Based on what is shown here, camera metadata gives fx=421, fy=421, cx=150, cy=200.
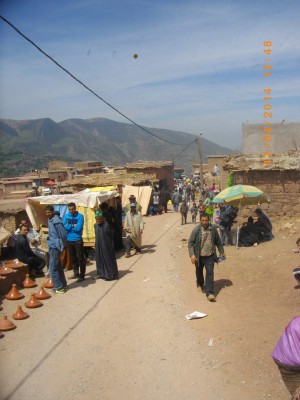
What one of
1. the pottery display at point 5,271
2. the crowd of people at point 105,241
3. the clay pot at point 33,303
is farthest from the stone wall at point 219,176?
the clay pot at point 33,303

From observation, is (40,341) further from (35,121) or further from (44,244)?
(35,121)

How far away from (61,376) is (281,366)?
2.51 metres

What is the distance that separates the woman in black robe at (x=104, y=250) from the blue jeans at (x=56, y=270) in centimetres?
Answer: 104

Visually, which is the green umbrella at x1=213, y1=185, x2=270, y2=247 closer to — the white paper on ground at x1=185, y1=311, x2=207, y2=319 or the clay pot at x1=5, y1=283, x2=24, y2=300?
the white paper on ground at x1=185, y1=311, x2=207, y2=319

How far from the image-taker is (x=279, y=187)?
1360cm

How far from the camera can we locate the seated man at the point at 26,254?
9133 mm

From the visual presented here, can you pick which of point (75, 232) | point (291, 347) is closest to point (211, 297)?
point (75, 232)

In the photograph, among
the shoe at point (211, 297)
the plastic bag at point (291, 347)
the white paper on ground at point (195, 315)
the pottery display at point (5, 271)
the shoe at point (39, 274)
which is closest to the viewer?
the plastic bag at point (291, 347)

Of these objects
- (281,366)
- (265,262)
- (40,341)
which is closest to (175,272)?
(265,262)

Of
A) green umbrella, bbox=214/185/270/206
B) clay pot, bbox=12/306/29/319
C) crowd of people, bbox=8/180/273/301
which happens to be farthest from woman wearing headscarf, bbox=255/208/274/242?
clay pot, bbox=12/306/29/319

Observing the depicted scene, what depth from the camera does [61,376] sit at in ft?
15.8

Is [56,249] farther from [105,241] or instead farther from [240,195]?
[240,195]

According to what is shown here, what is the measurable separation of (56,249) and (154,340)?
3151mm

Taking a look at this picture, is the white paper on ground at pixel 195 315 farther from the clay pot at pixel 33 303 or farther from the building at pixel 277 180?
the building at pixel 277 180
